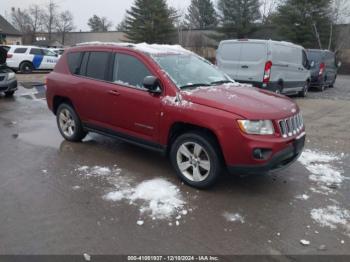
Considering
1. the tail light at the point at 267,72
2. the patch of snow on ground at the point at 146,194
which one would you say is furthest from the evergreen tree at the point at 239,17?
the patch of snow on ground at the point at 146,194

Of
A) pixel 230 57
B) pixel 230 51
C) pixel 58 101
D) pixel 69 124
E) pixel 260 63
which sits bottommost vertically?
pixel 69 124

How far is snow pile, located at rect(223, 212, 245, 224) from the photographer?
393 centimetres

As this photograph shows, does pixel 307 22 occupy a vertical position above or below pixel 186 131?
above

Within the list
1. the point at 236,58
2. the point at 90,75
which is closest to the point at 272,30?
the point at 236,58

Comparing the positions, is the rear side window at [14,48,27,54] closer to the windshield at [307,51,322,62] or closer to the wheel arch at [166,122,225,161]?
the windshield at [307,51,322,62]

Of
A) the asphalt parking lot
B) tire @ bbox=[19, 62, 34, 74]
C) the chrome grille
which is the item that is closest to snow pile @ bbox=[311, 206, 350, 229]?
the asphalt parking lot

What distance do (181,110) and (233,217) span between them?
1458 mm

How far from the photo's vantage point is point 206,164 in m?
4.57

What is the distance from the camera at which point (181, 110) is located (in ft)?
15.2

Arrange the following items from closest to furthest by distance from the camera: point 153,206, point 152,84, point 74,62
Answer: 1. point 153,206
2. point 152,84
3. point 74,62

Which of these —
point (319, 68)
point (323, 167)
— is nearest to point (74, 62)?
point (323, 167)

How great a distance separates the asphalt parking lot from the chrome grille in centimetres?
75

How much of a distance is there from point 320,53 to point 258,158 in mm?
14027

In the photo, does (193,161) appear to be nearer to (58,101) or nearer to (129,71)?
(129,71)
